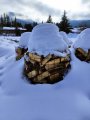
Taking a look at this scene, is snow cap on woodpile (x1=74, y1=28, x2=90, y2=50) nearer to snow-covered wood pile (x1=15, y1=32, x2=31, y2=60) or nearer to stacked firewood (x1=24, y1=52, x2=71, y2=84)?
stacked firewood (x1=24, y1=52, x2=71, y2=84)

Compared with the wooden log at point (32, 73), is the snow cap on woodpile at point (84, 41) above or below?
above

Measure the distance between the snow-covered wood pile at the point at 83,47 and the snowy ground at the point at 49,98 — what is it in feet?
1.02

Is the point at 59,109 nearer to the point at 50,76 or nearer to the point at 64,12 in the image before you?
the point at 50,76

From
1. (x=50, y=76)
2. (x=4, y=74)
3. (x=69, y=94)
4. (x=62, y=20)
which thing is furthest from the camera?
(x=62, y=20)

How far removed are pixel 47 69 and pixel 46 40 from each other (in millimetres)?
822

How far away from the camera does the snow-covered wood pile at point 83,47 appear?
6809 mm

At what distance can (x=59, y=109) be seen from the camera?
5059 millimetres

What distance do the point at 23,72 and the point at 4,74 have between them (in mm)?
898

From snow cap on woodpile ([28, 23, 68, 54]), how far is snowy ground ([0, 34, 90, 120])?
0.78 m

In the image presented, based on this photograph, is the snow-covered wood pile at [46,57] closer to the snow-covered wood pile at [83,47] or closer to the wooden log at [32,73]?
the wooden log at [32,73]

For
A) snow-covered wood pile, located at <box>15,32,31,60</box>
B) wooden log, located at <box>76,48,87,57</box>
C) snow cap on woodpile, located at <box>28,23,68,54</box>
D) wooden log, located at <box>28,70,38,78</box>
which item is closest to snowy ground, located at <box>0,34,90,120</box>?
wooden log, located at <box>28,70,38,78</box>

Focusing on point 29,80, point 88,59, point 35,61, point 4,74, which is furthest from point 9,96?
point 88,59

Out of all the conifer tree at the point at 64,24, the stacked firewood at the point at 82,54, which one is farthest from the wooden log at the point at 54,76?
the conifer tree at the point at 64,24

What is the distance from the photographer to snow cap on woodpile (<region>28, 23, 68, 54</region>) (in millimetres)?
6273
